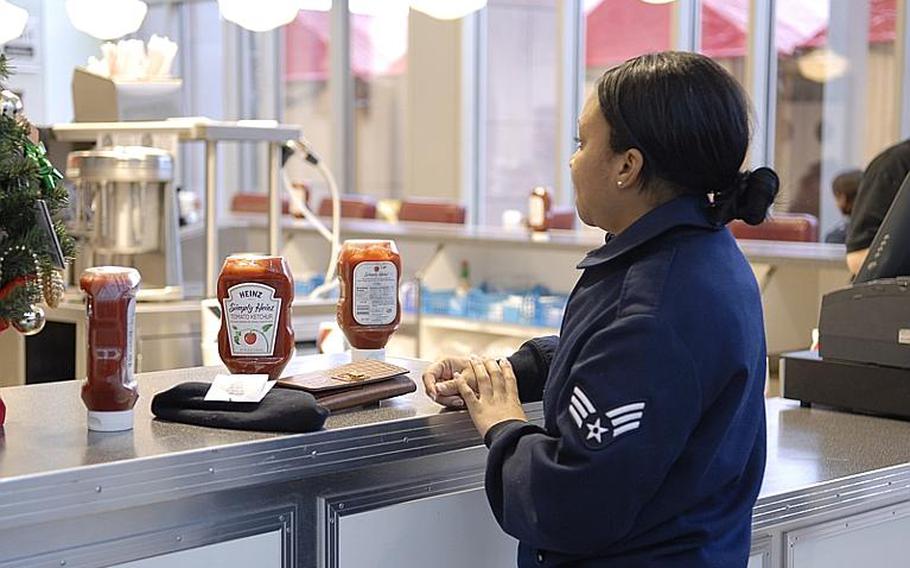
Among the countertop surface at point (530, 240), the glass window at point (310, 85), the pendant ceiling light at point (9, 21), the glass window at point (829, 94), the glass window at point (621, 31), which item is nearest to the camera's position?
the countertop surface at point (530, 240)

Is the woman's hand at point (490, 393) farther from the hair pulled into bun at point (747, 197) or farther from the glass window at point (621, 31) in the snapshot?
the glass window at point (621, 31)

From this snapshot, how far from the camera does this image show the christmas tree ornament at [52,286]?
1.54m

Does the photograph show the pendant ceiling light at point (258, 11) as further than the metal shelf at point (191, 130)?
Yes

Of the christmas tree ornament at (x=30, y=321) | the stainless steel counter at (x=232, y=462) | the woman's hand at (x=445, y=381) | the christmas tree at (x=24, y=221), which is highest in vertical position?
the christmas tree at (x=24, y=221)

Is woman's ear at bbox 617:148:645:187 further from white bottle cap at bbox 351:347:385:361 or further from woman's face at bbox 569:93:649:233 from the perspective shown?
white bottle cap at bbox 351:347:385:361

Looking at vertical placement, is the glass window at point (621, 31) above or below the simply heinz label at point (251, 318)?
above

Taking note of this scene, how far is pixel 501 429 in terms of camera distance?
5.09ft

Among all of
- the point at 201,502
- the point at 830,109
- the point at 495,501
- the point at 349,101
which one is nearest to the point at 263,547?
the point at 201,502

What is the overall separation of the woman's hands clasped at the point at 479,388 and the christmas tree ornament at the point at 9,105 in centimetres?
63

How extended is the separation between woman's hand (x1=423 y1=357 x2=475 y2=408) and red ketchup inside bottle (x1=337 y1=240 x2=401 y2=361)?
0.61 ft

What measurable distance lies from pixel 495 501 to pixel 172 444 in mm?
380

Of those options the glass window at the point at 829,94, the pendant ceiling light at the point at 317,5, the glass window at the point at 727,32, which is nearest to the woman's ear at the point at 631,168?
the glass window at the point at 829,94

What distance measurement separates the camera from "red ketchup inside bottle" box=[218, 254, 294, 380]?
5.62ft

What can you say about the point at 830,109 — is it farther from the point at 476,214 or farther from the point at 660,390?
the point at 660,390
